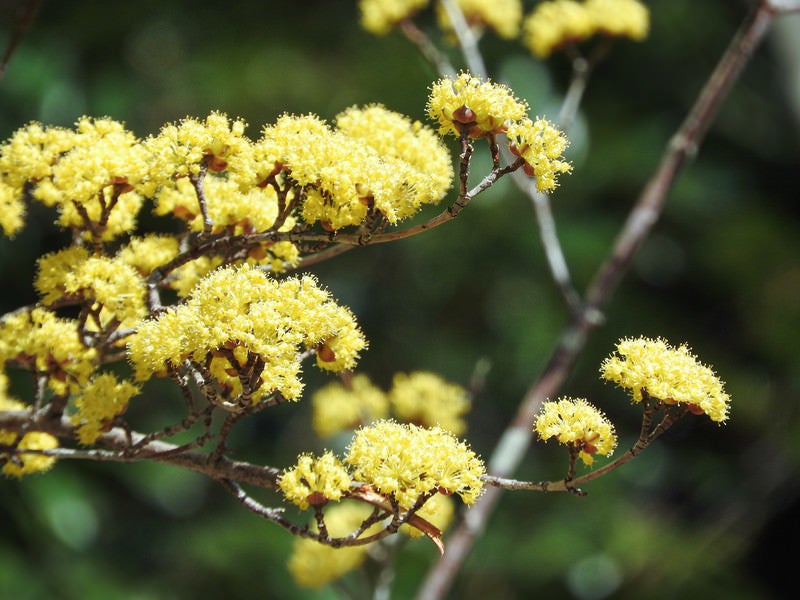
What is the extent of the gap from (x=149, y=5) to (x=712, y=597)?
3.10 metres

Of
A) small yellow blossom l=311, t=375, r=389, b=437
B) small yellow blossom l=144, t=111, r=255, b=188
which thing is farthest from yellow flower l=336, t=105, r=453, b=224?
small yellow blossom l=311, t=375, r=389, b=437

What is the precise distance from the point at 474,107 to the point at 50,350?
495 mm

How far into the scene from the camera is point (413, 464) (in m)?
0.74

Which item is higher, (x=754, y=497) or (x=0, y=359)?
(x=754, y=497)

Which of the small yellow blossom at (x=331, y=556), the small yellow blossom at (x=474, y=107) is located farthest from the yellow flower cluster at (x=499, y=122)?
the small yellow blossom at (x=331, y=556)

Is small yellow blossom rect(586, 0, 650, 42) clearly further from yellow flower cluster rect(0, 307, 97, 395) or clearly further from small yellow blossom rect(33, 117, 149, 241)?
yellow flower cluster rect(0, 307, 97, 395)

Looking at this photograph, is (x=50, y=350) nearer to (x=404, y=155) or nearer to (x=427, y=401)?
(x=404, y=155)

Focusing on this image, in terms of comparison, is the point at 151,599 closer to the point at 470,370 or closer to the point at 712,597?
the point at 470,370

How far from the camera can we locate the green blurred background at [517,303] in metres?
2.93

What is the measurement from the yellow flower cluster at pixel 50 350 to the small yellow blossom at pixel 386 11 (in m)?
1.11

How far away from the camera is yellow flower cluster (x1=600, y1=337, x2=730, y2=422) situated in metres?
0.78

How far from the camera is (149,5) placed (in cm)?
365

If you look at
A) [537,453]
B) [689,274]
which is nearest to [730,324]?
[689,274]

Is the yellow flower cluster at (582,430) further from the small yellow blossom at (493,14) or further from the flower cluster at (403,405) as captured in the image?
the small yellow blossom at (493,14)
